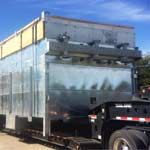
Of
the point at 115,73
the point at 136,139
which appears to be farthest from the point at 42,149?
the point at 136,139

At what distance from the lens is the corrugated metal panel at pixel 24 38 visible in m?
11.7

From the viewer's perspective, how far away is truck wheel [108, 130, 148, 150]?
8.29 m

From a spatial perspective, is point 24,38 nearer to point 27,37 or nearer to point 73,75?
point 27,37

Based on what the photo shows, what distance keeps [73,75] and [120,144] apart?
10.4 ft

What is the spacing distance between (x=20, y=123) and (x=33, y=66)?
2160 millimetres

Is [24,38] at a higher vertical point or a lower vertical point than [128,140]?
higher

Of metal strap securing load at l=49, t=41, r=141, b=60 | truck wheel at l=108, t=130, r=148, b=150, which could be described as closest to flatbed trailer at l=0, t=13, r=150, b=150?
metal strap securing load at l=49, t=41, r=141, b=60

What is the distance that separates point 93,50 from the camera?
11508 mm

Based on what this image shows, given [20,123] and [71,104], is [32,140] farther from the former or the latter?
[71,104]

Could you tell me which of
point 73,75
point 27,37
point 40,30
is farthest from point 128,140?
point 27,37

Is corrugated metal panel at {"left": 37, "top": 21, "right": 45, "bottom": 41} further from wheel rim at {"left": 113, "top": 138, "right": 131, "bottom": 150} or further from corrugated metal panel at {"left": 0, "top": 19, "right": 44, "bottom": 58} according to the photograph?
wheel rim at {"left": 113, "top": 138, "right": 131, "bottom": 150}

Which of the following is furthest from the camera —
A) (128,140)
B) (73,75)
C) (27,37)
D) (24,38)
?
(24,38)

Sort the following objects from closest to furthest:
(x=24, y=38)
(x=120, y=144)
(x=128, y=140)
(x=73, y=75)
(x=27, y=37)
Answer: (x=128, y=140), (x=120, y=144), (x=73, y=75), (x=27, y=37), (x=24, y=38)

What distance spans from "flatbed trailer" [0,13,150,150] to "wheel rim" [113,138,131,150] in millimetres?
806
